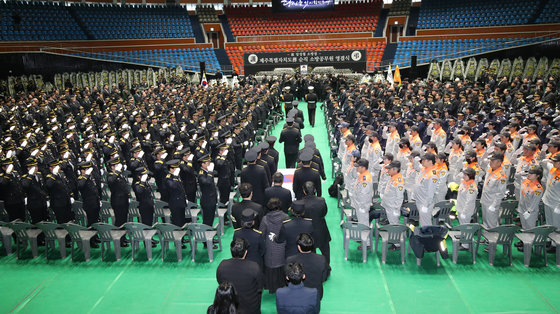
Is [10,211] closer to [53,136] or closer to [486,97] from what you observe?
[53,136]

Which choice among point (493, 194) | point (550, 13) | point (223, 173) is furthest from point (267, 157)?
point (550, 13)

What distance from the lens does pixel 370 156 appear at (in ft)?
32.1

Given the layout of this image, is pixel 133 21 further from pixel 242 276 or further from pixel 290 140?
pixel 242 276

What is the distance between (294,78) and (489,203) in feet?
54.8

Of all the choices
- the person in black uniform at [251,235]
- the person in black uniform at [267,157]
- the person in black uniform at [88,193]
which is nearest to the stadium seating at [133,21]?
the person in black uniform at [267,157]

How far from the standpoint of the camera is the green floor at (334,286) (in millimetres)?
6066

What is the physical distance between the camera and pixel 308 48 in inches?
1261

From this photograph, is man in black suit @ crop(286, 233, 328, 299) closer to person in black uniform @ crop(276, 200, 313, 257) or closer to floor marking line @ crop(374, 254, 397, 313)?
person in black uniform @ crop(276, 200, 313, 257)

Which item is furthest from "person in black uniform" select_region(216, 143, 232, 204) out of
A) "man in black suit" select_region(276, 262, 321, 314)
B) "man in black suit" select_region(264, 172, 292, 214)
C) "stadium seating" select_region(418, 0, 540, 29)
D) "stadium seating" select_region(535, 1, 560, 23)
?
"stadium seating" select_region(535, 1, 560, 23)

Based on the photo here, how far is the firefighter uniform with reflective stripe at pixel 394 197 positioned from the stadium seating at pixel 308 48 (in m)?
23.9

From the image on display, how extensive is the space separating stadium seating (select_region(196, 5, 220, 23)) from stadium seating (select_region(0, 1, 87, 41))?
9.35m

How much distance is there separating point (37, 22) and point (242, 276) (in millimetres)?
30378

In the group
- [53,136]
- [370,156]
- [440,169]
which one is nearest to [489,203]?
[440,169]

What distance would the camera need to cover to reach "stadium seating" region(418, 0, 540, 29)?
28469mm
